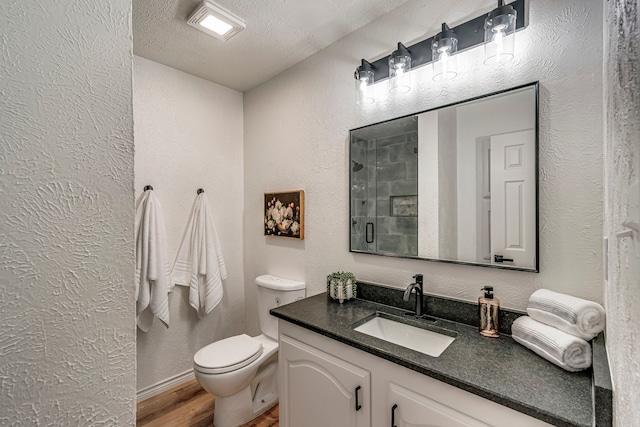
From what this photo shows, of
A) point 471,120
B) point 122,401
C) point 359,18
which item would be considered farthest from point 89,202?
point 359,18

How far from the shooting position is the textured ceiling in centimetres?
164

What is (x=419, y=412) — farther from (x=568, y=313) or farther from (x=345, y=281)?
(x=345, y=281)

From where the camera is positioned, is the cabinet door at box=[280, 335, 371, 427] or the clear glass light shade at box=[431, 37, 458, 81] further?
the clear glass light shade at box=[431, 37, 458, 81]

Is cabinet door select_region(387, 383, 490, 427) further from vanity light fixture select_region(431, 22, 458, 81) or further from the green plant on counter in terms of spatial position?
vanity light fixture select_region(431, 22, 458, 81)

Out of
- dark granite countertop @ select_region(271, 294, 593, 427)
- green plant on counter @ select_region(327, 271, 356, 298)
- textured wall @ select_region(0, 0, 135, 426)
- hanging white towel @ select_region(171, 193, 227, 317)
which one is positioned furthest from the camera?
hanging white towel @ select_region(171, 193, 227, 317)

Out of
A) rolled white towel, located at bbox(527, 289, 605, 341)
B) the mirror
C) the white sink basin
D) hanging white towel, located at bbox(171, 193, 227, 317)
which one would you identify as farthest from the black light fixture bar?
hanging white towel, located at bbox(171, 193, 227, 317)

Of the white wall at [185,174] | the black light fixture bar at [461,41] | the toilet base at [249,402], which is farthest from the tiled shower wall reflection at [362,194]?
the white wall at [185,174]

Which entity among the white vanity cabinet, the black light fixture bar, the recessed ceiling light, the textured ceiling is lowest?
the white vanity cabinet

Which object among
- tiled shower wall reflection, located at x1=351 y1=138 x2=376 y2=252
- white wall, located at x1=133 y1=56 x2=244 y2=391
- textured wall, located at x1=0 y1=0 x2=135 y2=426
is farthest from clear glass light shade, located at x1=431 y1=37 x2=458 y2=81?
white wall, located at x1=133 y1=56 x2=244 y2=391

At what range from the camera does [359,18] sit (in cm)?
175

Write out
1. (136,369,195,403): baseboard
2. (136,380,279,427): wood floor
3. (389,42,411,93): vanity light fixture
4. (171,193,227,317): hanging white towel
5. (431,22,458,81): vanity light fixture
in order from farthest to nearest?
(171,193,227,317): hanging white towel → (136,369,195,403): baseboard → (136,380,279,427): wood floor → (389,42,411,93): vanity light fixture → (431,22,458,81): vanity light fixture

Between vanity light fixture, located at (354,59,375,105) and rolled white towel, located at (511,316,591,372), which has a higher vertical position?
vanity light fixture, located at (354,59,375,105)

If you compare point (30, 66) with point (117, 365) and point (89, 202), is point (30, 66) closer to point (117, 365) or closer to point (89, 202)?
point (89, 202)

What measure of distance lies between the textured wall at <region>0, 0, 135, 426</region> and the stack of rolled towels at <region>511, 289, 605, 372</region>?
1.25m
